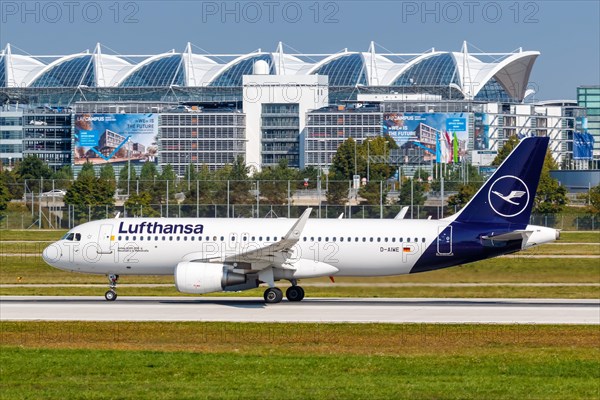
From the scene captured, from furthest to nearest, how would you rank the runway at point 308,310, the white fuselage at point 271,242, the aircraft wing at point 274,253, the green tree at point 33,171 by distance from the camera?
the green tree at point 33,171, the white fuselage at point 271,242, the aircraft wing at point 274,253, the runway at point 308,310

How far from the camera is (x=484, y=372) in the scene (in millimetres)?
28875

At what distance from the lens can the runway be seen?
1598 inches

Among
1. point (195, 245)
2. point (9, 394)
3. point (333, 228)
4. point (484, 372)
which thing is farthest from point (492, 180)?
point (9, 394)

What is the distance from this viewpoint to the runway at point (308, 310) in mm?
40594

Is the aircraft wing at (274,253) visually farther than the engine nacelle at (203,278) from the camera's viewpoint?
Yes

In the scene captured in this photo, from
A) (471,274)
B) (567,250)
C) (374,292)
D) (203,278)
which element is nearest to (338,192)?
(567,250)

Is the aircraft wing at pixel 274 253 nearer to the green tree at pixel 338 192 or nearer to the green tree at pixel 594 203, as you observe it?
the green tree at pixel 338 192

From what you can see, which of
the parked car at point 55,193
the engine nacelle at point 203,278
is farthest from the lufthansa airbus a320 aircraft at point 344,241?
the parked car at point 55,193

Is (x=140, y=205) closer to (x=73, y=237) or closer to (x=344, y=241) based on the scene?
(x=73, y=237)

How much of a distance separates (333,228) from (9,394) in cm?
A: 2479

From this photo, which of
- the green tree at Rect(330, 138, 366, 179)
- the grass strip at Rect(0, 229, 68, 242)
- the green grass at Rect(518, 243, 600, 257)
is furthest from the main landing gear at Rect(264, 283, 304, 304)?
the green tree at Rect(330, 138, 366, 179)

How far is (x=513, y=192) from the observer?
158 ft

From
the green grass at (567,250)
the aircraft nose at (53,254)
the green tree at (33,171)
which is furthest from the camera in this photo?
the green tree at (33,171)

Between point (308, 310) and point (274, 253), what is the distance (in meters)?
3.35
